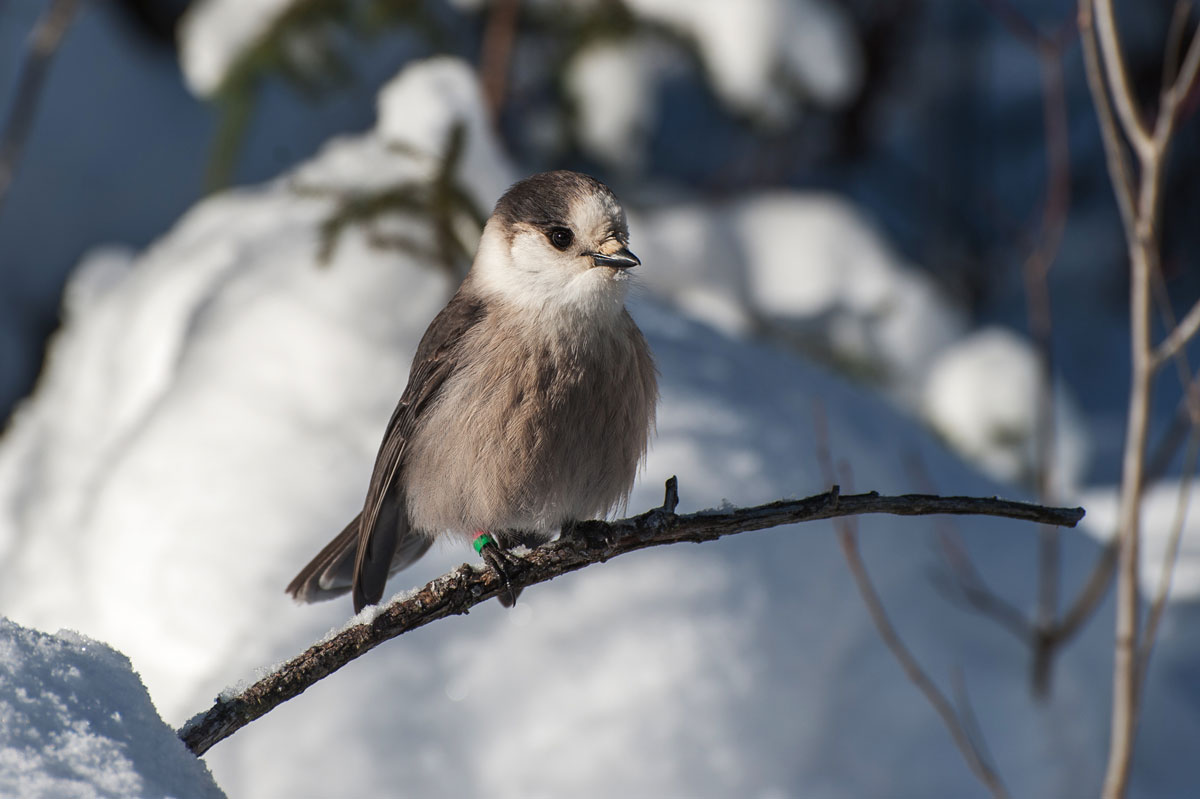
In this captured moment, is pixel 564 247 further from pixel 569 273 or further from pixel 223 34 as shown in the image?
pixel 223 34

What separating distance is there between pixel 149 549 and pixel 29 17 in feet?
11.5

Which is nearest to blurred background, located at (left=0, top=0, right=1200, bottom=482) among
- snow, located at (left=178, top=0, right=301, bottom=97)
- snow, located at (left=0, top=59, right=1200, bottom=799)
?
snow, located at (left=178, top=0, right=301, bottom=97)

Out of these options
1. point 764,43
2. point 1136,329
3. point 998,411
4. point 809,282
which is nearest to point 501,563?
point 1136,329

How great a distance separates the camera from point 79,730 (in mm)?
949

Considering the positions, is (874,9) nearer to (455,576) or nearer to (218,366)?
(218,366)

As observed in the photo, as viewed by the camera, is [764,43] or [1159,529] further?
[1159,529]

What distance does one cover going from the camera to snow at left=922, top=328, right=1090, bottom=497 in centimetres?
439

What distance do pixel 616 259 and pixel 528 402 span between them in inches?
10.9

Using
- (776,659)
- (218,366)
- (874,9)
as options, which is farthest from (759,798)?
(874,9)

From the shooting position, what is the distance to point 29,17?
16.5 ft

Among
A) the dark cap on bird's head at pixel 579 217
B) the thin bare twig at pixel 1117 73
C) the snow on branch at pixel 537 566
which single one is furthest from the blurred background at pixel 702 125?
the snow on branch at pixel 537 566

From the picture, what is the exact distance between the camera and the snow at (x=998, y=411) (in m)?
4.39

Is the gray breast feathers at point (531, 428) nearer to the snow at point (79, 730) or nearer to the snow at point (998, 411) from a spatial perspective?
the snow at point (79, 730)

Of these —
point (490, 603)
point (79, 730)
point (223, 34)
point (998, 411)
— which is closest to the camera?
point (79, 730)
